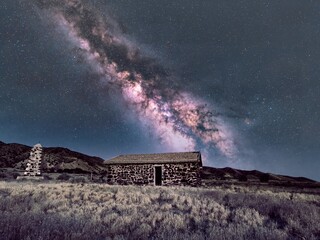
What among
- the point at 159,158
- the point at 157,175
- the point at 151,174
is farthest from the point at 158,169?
the point at 151,174

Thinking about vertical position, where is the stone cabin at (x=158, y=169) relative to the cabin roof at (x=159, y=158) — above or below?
below

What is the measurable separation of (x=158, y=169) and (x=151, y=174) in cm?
207

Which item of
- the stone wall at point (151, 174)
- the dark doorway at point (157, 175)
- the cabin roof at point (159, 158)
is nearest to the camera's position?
the stone wall at point (151, 174)

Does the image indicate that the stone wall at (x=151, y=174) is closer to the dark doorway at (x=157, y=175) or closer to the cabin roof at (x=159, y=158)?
the cabin roof at (x=159, y=158)

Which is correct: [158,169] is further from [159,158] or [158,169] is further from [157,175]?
[159,158]

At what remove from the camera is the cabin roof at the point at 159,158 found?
25.9m

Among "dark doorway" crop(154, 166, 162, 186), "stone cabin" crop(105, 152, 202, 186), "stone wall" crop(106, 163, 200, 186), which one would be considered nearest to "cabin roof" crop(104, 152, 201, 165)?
"stone cabin" crop(105, 152, 202, 186)

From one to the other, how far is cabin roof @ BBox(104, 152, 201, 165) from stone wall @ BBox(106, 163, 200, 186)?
0.40m

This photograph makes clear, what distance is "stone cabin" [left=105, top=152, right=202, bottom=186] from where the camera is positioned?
2547 cm

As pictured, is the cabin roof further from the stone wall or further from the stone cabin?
the stone wall

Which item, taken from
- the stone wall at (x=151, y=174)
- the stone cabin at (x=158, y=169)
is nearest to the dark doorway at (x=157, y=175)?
the stone cabin at (x=158, y=169)

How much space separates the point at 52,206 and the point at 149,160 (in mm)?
17184

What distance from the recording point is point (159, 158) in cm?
2695

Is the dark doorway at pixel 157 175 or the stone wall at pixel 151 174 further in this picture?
the dark doorway at pixel 157 175
